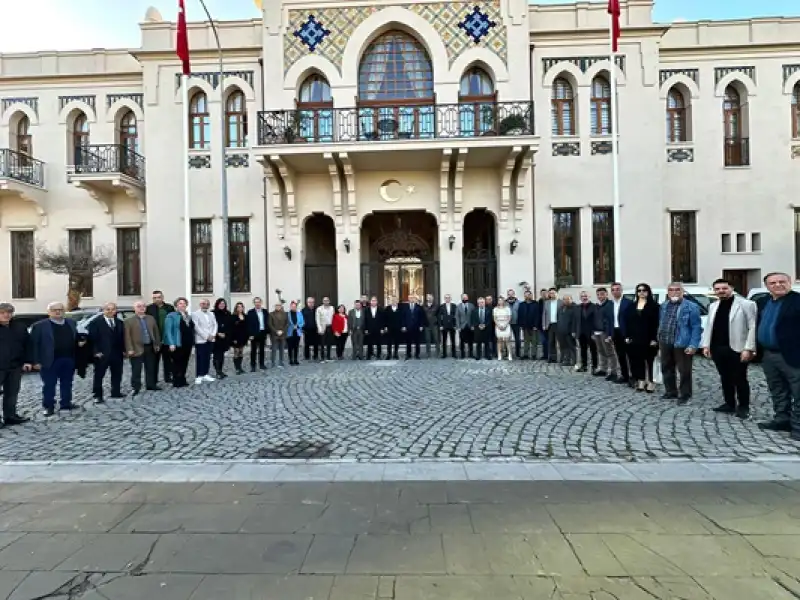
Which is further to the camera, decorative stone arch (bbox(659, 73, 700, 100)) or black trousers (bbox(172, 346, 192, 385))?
decorative stone arch (bbox(659, 73, 700, 100))

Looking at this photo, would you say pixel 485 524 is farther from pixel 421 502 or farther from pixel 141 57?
pixel 141 57

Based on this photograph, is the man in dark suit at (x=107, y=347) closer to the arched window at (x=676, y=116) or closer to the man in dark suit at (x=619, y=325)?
the man in dark suit at (x=619, y=325)

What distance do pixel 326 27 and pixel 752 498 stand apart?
1795 cm

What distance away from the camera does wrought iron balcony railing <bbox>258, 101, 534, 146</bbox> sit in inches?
613

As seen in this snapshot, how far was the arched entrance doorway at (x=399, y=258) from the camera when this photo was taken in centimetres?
1783

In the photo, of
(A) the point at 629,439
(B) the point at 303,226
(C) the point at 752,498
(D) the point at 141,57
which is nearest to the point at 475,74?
(B) the point at 303,226

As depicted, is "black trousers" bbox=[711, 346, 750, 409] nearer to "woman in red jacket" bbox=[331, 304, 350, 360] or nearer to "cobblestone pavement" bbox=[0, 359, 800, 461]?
"cobblestone pavement" bbox=[0, 359, 800, 461]

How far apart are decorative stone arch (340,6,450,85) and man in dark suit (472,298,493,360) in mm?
8477

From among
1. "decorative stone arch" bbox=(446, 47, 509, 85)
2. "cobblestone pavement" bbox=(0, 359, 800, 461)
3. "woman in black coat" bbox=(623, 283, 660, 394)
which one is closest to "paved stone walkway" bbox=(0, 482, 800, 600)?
"cobblestone pavement" bbox=(0, 359, 800, 461)

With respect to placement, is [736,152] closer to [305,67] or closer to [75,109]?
[305,67]

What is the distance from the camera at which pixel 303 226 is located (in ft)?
57.2

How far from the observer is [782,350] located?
20.2 ft

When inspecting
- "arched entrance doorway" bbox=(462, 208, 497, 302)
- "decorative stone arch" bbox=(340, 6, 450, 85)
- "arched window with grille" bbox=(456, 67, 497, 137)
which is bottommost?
"arched entrance doorway" bbox=(462, 208, 497, 302)

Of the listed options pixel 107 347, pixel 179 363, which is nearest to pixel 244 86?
pixel 179 363
